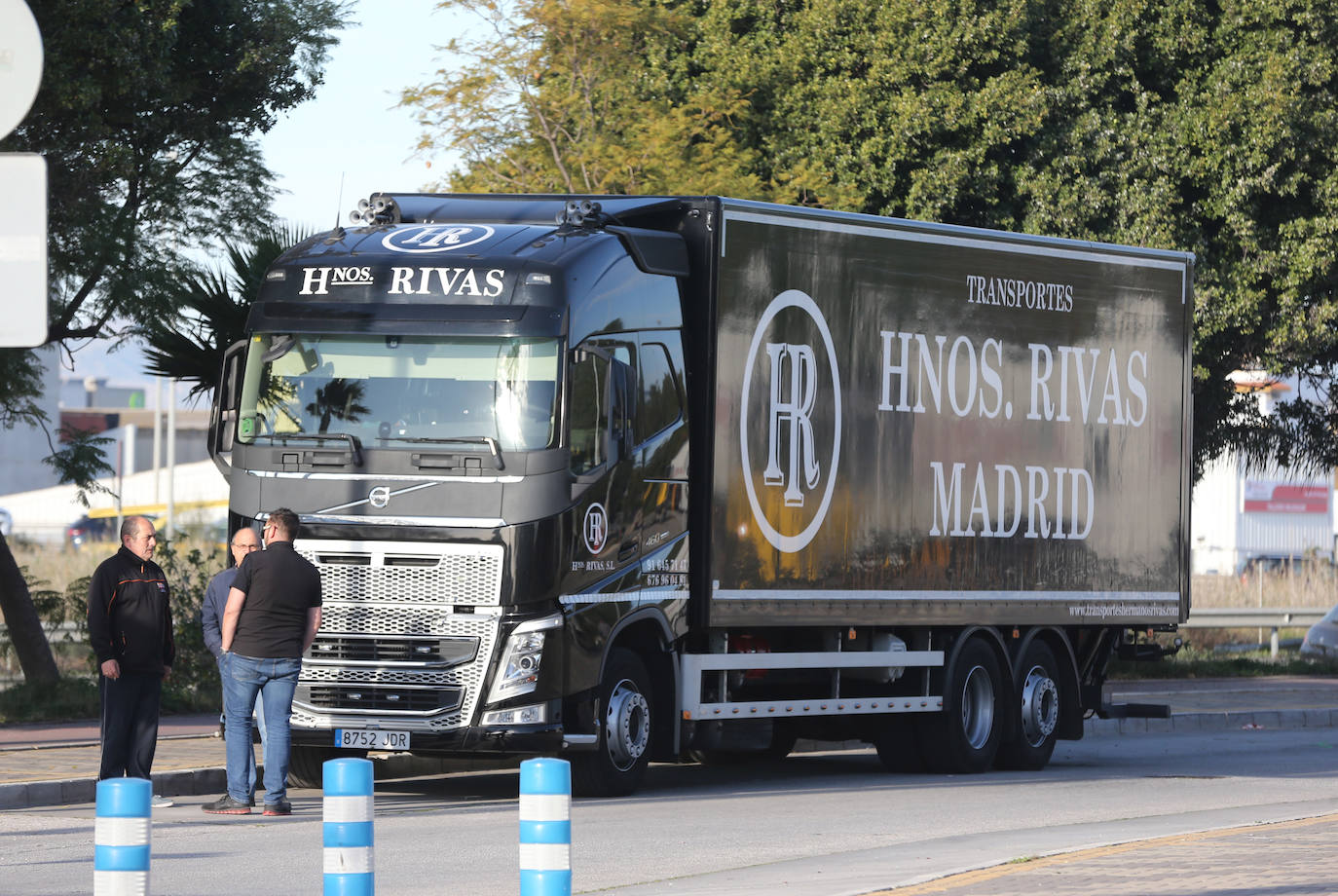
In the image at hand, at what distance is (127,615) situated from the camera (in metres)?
12.7

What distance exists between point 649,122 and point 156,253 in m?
5.63

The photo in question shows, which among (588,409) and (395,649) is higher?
(588,409)

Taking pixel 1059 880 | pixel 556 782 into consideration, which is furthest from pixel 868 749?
pixel 556 782

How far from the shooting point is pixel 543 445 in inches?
528

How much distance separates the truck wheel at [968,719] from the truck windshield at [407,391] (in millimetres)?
5024

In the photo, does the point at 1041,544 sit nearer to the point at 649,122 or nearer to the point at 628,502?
the point at 628,502

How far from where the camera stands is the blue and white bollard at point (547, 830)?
6.57 m

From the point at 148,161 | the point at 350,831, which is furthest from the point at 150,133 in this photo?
the point at 350,831

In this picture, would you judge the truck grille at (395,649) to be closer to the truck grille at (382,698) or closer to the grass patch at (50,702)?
the truck grille at (382,698)

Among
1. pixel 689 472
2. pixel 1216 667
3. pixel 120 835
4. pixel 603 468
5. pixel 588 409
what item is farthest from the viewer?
pixel 1216 667

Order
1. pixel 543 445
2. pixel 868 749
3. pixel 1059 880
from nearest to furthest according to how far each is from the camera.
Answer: pixel 1059 880, pixel 543 445, pixel 868 749

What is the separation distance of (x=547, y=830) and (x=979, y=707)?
11.1m

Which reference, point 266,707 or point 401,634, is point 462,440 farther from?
point 266,707

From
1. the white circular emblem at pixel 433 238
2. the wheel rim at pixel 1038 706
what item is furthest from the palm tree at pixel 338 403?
the wheel rim at pixel 1038 706
